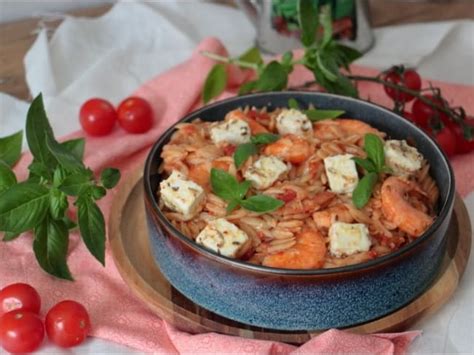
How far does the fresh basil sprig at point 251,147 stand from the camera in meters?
2.49

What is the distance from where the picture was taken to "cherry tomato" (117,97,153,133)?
328 cm

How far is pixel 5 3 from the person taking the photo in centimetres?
451

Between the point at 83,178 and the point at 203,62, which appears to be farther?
the point at 203,62

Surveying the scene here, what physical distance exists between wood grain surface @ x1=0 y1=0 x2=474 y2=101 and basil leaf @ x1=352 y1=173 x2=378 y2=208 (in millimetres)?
1997

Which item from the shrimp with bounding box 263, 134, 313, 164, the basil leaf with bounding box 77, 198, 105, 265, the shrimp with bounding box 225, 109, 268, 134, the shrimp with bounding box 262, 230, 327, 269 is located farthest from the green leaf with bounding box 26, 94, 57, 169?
the shrimp with bounding box 262, 230, 327, 269

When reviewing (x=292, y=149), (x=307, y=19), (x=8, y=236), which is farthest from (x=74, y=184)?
(x=307, y=19)

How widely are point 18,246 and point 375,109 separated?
4.23ft

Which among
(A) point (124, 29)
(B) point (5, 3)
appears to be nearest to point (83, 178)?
(A) point (124, 29)

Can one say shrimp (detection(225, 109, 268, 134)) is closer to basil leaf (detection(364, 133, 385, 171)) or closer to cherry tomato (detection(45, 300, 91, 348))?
basil leaf (detection(364, 133, 385, 171))

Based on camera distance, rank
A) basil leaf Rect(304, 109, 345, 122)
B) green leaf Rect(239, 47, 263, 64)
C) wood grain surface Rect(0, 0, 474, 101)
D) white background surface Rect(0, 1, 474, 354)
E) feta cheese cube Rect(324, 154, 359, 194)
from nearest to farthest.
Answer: feta cheese cube Rect(324, 154, 359, 194)
basil leaf Rect(304, 109, 345, 122)
green leaf Rect(239, 47, 263, 64)
white background surface Rect(0, 1, 474, 354)
wood grain surface Rect(0, 0, 474, 101)

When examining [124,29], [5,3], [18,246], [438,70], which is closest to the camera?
[18,246]

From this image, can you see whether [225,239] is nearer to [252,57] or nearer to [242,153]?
[242,153]

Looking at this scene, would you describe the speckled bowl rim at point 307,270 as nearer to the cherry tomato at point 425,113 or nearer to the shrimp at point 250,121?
the shrimp at point 250,121

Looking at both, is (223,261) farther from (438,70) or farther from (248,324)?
(438,70)
